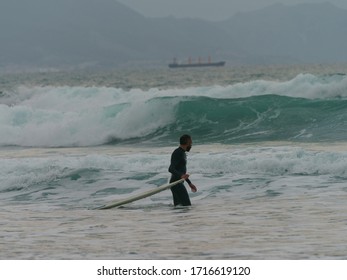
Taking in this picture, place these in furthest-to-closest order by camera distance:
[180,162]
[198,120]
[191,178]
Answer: [198,120], [191,178], [180,162]

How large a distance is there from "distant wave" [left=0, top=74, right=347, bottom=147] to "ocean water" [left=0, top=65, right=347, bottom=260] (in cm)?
7

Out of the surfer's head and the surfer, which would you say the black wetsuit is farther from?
the surfer's head

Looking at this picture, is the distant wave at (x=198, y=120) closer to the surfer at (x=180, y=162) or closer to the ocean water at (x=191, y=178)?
the ocean water at (x=191, y=178)

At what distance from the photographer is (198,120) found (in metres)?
34.6

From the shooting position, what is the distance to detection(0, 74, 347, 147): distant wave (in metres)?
30.1

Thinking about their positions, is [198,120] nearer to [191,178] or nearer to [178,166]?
[191,178]

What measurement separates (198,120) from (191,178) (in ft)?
53.0

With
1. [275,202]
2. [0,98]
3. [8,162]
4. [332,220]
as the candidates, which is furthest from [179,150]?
[0,98]

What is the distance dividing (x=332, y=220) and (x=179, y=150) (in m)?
2.93

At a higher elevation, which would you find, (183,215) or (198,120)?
(198,120)

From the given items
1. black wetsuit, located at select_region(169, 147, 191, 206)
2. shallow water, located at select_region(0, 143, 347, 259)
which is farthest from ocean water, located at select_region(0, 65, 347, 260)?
black wetsuit, located at select_region(169, 147, 191, 206)

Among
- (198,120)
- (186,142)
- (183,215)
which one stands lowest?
(183,215)

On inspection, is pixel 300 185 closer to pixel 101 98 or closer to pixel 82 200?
pixel 82 200

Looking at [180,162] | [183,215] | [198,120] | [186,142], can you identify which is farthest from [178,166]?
[198,120]
